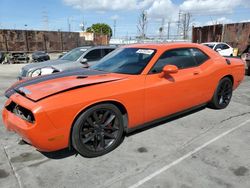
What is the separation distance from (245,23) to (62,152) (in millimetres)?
16807

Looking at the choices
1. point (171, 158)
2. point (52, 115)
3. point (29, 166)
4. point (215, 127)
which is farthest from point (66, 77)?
point (215, 127)

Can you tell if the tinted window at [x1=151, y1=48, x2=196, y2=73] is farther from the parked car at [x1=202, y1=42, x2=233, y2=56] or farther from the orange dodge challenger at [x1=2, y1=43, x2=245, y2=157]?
the parked car at [x1=202, y1=42, x2=233, y2=56]

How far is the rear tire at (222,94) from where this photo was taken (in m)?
5.00

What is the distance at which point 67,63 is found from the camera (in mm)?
7605

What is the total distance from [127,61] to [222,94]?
2.42 meters

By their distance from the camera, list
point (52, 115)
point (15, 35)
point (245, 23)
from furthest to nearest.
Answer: point (15, 35) → point (245, 23) → point (52, 115)

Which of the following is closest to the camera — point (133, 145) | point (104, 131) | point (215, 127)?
point (104, 131)

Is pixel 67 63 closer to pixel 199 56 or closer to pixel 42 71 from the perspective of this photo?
pixel 42 71

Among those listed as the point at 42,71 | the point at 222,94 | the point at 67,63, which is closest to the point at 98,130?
the point at 222,94

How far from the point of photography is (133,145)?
3.59 m

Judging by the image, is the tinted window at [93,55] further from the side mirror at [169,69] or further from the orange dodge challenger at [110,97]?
the side mirror at [169,69]

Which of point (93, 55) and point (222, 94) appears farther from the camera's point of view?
point (93, 55)

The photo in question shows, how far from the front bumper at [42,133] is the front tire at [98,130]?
0.56ft

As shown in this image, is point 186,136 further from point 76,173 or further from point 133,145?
point 76,173
